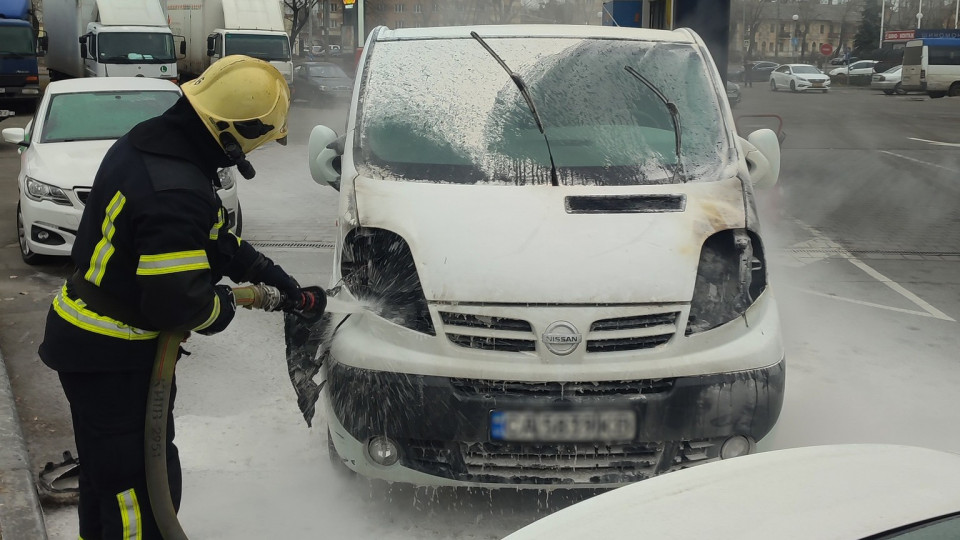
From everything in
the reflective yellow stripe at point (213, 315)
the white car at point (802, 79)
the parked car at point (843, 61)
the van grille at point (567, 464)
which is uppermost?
the reflective yellow stripe at point (213, 315)

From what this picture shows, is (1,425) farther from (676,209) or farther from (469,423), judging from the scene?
(676,209)

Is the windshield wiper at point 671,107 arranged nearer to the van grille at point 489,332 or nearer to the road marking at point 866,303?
the van grille at point 489,332

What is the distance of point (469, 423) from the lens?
3.50 meters

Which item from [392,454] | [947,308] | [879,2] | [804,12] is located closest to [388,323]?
[392,454]

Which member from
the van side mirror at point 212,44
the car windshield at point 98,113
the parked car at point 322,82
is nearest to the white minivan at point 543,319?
Answer: the car windshield at point 98,113

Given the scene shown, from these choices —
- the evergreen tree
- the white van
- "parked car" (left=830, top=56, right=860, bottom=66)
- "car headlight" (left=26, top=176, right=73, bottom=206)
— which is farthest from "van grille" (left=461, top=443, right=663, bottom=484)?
the evergreen tree

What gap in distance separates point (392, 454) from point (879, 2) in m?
80.3

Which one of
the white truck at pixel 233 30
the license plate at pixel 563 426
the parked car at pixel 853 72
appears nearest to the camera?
the license plate at pixel 563 426

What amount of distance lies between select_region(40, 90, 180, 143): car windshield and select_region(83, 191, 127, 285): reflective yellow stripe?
704 centimetres

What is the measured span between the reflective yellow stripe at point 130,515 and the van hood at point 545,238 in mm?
1183

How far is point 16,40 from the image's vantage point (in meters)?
25.2

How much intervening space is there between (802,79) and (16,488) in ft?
159

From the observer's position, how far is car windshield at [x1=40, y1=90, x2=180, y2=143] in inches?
373

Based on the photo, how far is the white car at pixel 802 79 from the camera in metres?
48.4
